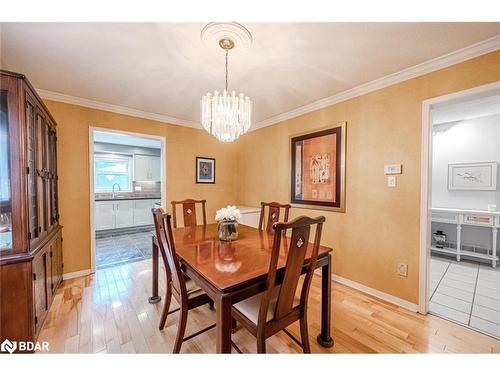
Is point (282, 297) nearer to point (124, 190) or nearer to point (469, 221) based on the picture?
point (469, 221)

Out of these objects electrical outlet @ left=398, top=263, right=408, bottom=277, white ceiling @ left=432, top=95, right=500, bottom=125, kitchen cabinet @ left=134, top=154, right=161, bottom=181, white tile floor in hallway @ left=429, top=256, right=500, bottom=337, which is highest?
white ceiling @ left=432, top=95, right=500, bottom=125

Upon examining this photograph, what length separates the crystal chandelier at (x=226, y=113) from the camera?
1623mm

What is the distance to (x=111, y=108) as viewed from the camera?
2844mm

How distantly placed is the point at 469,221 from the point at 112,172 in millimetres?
7731

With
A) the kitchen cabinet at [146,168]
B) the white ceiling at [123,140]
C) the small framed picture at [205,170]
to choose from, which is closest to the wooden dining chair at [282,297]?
the small framed picture at [205,170]

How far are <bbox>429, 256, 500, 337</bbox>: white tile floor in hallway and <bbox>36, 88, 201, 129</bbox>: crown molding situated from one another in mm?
4079

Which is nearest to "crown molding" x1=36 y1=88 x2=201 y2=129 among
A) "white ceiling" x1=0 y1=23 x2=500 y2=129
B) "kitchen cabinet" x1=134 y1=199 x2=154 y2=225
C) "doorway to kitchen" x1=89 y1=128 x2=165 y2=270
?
"white ceiling" x1=0 y1=23 x2=500 y2=129

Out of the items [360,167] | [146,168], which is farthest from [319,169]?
[146,168]

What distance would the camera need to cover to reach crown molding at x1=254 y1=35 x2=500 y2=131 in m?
1.57

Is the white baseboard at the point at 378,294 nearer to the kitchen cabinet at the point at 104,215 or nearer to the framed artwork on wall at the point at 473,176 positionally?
the framed artwork on wall at the point at 473,176

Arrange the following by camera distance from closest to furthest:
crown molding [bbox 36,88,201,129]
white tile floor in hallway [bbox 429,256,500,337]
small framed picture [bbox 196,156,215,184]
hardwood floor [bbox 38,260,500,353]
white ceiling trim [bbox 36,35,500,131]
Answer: hardwood floor [bbox 38,260,500,353]
white ceiling trim [bbox 36,35,500,131]
white tile floor in hallway [bbox 429,256,500,337]
crown molding [bbox 36,88,201,129]
small framed picture [bbox 196,156,215,184]

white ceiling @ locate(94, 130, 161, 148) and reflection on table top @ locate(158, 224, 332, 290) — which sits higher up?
white ceiling @ locate(94, 130, 161, 148)

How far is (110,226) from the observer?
4828 mm

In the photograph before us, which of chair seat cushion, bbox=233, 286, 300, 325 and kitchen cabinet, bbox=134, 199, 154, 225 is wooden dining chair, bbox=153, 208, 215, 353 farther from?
kitchen cabinet, bbox=134, 199, 154, 225
